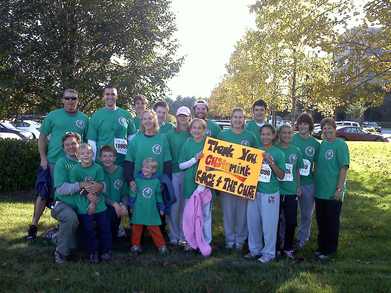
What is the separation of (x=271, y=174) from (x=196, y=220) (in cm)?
119

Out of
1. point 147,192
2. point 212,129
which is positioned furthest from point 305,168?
point 147,192

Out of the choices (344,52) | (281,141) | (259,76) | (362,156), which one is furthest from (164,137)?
(259,76)

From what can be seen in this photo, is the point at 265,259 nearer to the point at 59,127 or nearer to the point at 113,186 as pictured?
the point at 113,186

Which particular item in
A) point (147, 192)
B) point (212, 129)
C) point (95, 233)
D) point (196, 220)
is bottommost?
point (95, 233)

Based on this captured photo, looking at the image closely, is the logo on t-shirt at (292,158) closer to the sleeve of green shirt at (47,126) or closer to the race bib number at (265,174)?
the race bib number at (265,174)

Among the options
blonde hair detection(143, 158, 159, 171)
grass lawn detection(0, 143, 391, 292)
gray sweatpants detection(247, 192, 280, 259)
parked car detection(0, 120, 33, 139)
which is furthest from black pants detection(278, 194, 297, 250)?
parked car detection(0, 120, 33, 139)

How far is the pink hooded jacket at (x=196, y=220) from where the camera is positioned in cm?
636

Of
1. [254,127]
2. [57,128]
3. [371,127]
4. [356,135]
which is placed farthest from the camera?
[371,127]

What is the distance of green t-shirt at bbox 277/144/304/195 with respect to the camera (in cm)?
615

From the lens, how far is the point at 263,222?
6.11 meters

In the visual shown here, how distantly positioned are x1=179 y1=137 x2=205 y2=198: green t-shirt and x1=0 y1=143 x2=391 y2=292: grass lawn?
0.88 metres

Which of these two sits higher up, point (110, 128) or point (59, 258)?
point (110, 128)

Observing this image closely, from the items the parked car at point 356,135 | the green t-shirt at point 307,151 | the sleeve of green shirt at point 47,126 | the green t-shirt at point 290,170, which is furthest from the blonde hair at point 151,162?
the parked car at point 356,135

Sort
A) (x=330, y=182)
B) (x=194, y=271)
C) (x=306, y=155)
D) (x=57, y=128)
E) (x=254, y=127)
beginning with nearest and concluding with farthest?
(x=194, y=271) < (x=330, y=182) < (x=306, y=155) < (x=57, y=128) < (x=254, y=127)
